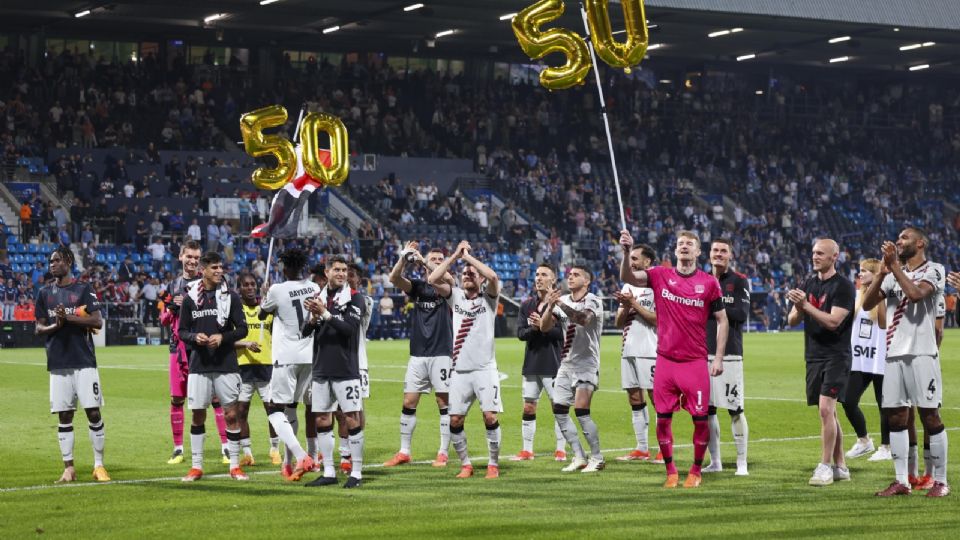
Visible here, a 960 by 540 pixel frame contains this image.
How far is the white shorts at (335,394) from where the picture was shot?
13.4 meters

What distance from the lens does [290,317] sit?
13.6 m

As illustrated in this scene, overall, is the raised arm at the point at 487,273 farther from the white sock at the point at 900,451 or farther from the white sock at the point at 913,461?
the white sock at the point at 913,461

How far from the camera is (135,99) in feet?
170

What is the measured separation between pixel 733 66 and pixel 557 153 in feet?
37.6

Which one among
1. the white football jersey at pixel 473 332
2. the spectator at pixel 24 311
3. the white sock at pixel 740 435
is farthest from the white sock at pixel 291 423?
the spectator at pixel 24 311

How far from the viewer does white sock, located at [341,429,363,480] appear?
13281 mm

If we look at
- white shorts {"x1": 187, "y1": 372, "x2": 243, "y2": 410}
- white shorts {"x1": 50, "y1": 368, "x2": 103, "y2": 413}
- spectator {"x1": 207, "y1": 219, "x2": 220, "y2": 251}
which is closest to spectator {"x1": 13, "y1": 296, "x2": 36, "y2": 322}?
spectator {"x1": 207, "y1": 219, "x2": 220, "y2": 251}

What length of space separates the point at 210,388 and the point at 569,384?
3633mm

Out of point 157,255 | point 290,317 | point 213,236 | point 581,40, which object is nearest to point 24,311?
point 157,255

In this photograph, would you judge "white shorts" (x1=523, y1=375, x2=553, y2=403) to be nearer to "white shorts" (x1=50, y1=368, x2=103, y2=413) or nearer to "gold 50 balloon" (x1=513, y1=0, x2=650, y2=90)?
"gold 50 balloon" (x1=513, y1=0, x2=650, y2=90)

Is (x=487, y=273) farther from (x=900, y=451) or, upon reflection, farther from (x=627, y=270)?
(x=900, y=451)

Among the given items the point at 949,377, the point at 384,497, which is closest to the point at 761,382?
the point at 949,377

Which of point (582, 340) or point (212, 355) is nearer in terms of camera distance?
point (212, 355)

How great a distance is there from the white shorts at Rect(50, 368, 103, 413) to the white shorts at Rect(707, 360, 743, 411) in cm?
607
